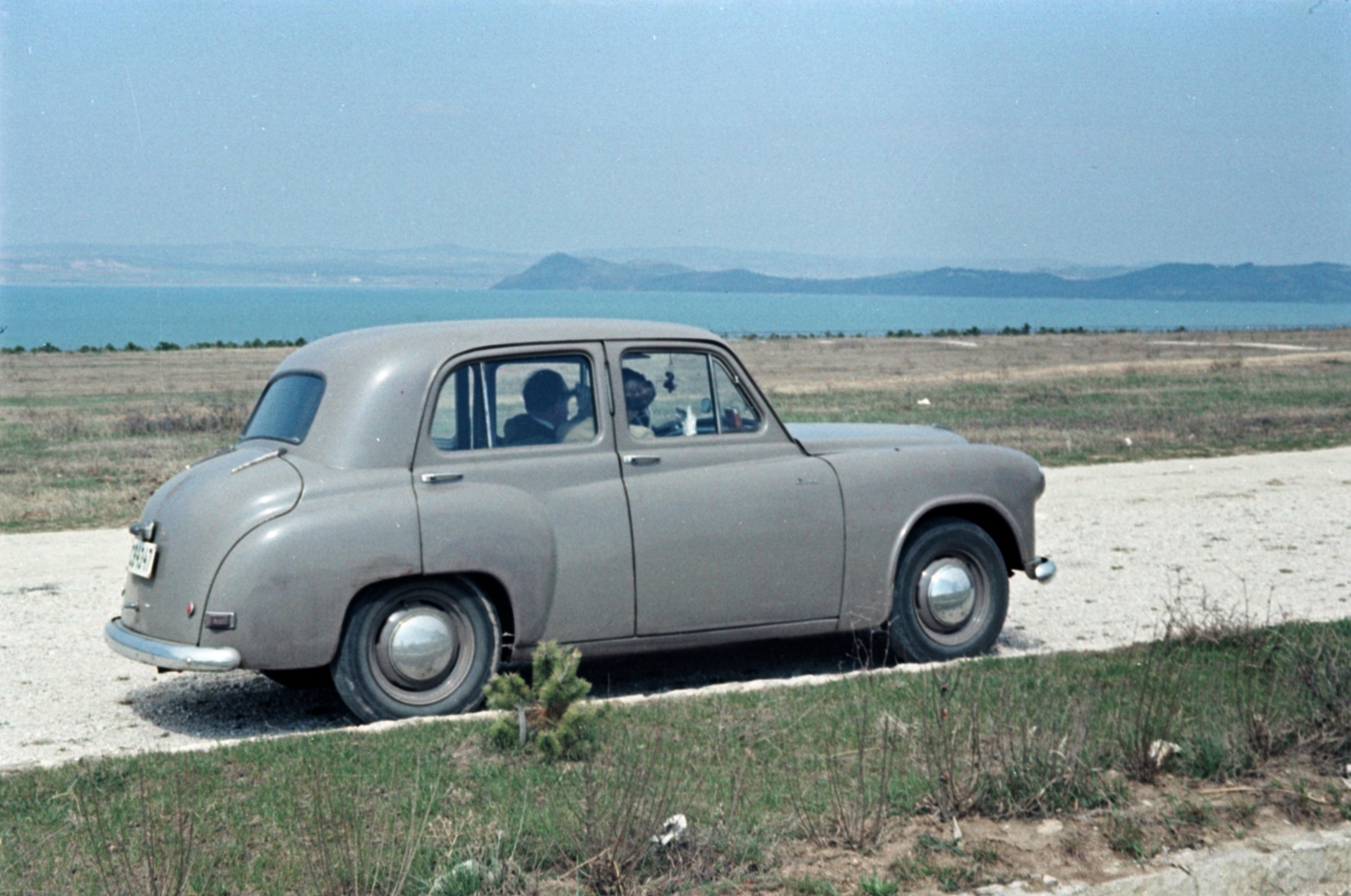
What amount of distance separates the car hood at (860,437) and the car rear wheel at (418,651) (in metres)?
1.94

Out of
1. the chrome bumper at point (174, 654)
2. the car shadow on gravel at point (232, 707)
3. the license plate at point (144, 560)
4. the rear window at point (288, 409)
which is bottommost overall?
the car shadow on gravel at point (232, 707)

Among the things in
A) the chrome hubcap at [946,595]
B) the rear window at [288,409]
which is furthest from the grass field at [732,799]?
the rear window at [288,409]

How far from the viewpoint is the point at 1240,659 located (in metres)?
6.79

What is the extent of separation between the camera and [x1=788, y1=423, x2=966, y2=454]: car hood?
741 cm

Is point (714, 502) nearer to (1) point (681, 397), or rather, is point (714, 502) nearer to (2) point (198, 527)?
(1) point (681, 397)

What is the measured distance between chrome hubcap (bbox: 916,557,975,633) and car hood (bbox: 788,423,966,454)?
2.15 feet

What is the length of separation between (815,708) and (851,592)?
3.75 feet

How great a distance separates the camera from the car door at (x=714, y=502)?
677 centimetres

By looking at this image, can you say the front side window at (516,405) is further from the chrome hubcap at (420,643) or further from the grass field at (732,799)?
the grass field at (732,799)

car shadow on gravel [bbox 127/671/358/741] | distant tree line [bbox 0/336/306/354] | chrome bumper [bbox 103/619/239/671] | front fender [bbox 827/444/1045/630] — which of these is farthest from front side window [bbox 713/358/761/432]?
distant tree line [bbox 0/336/306/354]

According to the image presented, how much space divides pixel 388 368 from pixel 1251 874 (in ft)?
13.3

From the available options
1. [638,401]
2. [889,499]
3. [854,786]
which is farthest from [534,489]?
[854,786]

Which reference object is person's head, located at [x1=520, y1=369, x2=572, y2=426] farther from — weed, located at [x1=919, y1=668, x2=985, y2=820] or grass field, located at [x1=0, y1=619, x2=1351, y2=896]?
weed, located at [x1=919, y1=668, x2=985, y2=820]

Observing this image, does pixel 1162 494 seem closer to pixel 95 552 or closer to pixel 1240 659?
pixel 1240 659
